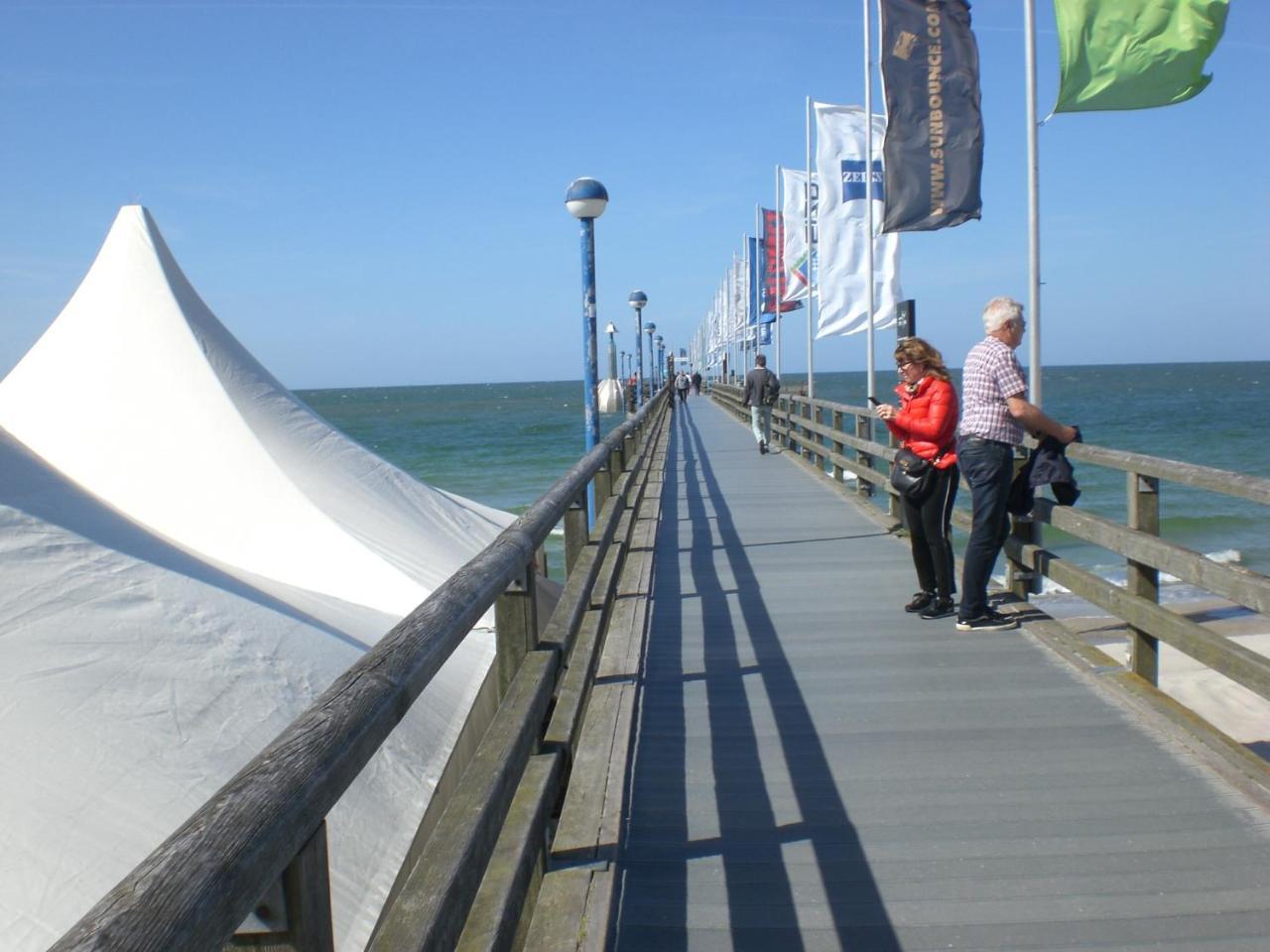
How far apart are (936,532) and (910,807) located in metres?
2.63

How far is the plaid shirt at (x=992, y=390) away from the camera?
528 centimetres

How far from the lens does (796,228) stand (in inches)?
859

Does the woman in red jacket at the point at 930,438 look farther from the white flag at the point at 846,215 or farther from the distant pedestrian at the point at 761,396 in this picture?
the distant pedestrian at the point at 761,396

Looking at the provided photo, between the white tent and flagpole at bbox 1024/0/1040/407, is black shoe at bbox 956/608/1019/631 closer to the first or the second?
flagpole at bbox 1024/0/1040/407

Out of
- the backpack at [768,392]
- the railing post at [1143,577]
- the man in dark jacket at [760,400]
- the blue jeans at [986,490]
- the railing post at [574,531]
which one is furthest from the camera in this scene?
the backpack at [768,392]

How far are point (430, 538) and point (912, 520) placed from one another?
13.2 feet

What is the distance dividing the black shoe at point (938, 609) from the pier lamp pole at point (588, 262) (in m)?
4.51

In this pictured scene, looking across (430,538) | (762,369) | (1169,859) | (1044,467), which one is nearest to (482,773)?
(1169,859)

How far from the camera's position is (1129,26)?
8.00 meters

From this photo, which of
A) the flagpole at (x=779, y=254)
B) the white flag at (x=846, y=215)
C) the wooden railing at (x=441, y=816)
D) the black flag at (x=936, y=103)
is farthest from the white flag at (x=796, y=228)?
the wooden railing at (x=441, y=816)

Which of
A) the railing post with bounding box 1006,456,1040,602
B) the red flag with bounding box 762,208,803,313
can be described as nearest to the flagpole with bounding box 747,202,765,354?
the red flag with bounding box 762,208,803,313

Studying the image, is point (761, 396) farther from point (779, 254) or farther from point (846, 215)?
point (779, 254)

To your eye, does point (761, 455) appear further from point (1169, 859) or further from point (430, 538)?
point (1169, 859)

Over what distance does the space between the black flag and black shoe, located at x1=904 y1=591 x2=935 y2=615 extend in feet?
19.0
